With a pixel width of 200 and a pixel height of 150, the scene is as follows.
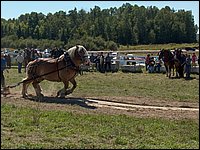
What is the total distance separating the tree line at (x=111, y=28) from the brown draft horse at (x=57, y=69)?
44260mm

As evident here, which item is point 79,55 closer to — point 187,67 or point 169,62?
point 187,67

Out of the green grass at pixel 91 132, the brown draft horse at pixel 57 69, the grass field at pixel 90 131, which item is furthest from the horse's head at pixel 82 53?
the green grass at pixel 91 132

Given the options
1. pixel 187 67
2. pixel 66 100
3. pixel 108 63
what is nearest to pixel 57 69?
pixel 66 100

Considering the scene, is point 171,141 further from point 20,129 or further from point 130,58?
point 130,58

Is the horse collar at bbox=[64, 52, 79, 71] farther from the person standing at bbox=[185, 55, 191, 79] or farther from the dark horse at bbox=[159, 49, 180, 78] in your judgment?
the dark horse at bbox=[159, 49, 180, 78]

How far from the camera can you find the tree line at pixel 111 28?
222 ft

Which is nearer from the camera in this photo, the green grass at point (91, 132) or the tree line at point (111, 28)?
the green grass at point (91, 132)

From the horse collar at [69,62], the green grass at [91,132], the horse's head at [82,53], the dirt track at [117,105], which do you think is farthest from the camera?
the horse collar at [69,62]

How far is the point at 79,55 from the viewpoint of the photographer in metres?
15.9

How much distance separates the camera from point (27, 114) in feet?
36.8

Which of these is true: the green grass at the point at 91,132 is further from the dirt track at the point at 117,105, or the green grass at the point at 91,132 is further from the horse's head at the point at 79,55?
the horse's head at the point at 79,55

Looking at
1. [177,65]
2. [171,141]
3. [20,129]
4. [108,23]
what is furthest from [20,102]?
[108,23]

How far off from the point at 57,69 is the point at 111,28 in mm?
72692

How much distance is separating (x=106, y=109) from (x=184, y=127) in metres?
3.53
